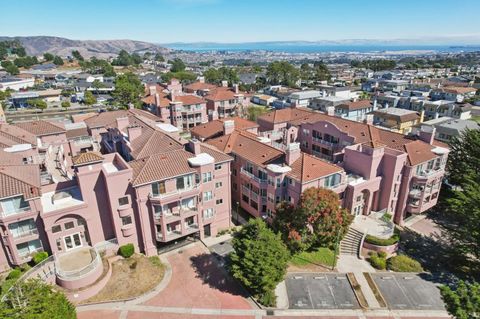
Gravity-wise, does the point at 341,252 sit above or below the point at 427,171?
below

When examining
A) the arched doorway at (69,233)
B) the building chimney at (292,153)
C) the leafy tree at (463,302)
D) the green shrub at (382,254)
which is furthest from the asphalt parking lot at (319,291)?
the arched doorway at (69,233)

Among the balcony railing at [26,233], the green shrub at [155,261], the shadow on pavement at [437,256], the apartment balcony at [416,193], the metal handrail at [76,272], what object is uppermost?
the balcony railing at [26,233]

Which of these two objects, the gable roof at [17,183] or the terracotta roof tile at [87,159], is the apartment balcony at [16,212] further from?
the terracotta roof tile at [87,159]

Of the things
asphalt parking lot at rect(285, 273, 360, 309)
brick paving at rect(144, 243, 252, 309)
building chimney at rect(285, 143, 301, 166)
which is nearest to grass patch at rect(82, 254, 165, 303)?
brick paving at rect(144, 243, 252, 309)

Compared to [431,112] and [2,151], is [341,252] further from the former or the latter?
[431,112]

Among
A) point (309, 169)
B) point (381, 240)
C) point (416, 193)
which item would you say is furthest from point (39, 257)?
point (416, 193)

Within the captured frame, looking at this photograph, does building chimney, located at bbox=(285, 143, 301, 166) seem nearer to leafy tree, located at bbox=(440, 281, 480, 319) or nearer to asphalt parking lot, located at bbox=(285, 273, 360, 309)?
asphalt parking lot, located at bbox=(285, 273, 360, 309)

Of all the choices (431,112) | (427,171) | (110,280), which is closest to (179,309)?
(110,280)
